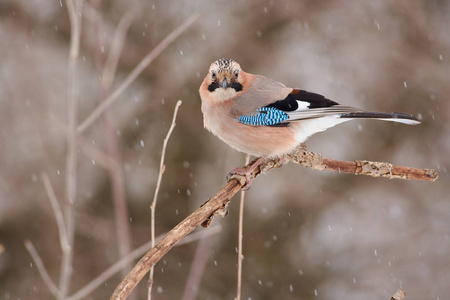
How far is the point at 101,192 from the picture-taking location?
8.09 metres

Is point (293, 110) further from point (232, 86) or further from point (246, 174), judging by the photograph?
point (246, 174)

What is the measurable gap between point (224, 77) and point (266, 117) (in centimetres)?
38

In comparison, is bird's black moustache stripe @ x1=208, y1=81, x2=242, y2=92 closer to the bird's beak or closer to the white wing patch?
the bird's beak

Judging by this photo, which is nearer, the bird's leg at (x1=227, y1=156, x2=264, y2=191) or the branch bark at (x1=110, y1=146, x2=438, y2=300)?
the branch bark at (x1=110, y1=146, x2=438, y2=300)

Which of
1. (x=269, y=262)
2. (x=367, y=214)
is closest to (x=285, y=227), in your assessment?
(x=269, y=262)

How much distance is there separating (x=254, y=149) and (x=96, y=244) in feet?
16.5

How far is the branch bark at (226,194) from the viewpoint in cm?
225

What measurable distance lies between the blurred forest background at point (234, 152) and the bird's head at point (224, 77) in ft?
12.9

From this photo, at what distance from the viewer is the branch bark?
2.25 metres

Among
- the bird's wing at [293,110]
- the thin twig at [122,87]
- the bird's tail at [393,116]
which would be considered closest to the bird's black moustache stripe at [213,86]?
the bird's wing at [293,110]

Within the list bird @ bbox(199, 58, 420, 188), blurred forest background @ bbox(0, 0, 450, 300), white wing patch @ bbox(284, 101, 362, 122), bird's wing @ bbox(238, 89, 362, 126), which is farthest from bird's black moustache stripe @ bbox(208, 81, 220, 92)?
blurred forest background @ bbox(0, 0, 450, 300)

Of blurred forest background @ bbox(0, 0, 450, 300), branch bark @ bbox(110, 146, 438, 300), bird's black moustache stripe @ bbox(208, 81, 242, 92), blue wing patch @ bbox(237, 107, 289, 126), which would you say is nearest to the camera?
branch bark @ bbox(110, 146, 438, 300)

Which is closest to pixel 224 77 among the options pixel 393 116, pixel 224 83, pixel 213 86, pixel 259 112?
pixel 224 83

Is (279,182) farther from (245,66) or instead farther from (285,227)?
(245,66)
